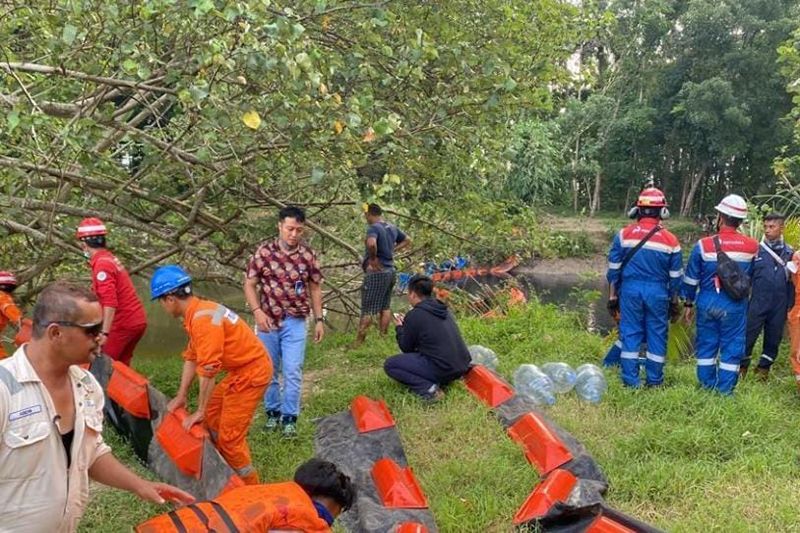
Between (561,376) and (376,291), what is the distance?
2.31m

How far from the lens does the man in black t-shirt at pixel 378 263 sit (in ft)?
22.8

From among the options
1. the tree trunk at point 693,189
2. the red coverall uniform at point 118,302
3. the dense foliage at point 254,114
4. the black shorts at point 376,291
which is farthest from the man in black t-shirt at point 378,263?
the tree trunk at point 693,189

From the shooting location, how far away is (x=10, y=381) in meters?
2.03

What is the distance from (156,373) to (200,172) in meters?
2.45

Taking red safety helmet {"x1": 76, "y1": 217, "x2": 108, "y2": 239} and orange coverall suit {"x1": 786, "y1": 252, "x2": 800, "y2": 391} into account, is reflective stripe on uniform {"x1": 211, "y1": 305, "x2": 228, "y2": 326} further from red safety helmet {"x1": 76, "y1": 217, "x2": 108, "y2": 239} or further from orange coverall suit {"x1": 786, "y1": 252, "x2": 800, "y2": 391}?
orange coverall suit {"x1": 786, "y1": 252, "x2": 800, "y2": 391}

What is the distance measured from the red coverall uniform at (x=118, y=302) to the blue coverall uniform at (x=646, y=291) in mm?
3862

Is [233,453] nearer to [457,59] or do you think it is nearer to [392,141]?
[392,141]

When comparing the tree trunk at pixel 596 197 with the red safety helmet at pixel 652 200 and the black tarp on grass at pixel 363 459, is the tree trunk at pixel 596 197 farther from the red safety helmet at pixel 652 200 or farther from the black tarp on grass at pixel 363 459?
the black tarp on grass at pixel 363 459

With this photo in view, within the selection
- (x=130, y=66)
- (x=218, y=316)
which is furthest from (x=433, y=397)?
(x=130, y=66)

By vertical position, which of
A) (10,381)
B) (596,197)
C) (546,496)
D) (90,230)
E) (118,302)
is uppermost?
(10,381)

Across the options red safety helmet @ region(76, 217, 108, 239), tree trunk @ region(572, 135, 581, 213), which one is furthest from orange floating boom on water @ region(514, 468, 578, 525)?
tree trunk @ region(572, 135, 581, 213)

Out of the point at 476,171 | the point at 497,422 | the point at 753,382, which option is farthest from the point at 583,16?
the point at 497,422

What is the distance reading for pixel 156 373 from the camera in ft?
22.6

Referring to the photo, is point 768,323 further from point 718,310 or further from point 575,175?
point 575,175
